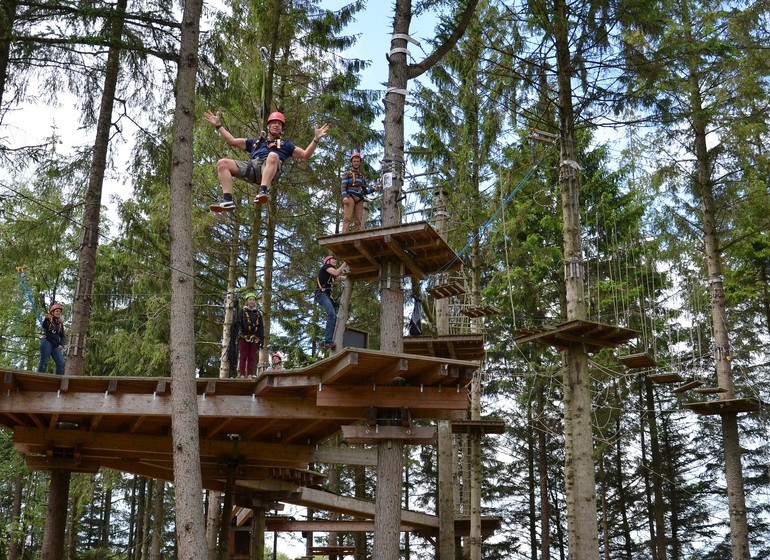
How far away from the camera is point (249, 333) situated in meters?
11.1

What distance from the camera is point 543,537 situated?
23906mm

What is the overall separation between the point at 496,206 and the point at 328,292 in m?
7.06

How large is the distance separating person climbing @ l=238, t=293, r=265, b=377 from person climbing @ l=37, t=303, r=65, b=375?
2.69 metres

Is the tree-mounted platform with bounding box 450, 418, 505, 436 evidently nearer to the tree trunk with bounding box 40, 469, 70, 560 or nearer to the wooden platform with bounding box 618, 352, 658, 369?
the wooden platform with bounding box 618, 352, 658, 369

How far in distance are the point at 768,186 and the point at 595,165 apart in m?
3.98

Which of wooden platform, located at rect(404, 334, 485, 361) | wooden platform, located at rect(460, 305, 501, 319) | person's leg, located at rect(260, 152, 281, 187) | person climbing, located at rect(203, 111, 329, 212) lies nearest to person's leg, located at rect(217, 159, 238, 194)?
person climbing, located at rect(203, 111, 329, 212)

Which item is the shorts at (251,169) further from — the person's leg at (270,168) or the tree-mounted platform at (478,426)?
the tree-mounted platform at (478,426)

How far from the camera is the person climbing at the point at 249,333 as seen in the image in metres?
11.0

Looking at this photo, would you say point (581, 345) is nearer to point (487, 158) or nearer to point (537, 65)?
point (537, 65)

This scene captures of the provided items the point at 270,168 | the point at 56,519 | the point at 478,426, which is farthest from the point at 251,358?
the point at 478,426

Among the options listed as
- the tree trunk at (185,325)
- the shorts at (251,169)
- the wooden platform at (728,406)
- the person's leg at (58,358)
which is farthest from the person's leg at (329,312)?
the wooden platform at (728,406)

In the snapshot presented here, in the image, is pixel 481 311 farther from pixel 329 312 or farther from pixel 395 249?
pixel 395 249

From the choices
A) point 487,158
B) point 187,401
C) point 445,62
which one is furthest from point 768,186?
point 187,401

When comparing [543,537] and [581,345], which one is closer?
[581,345]
